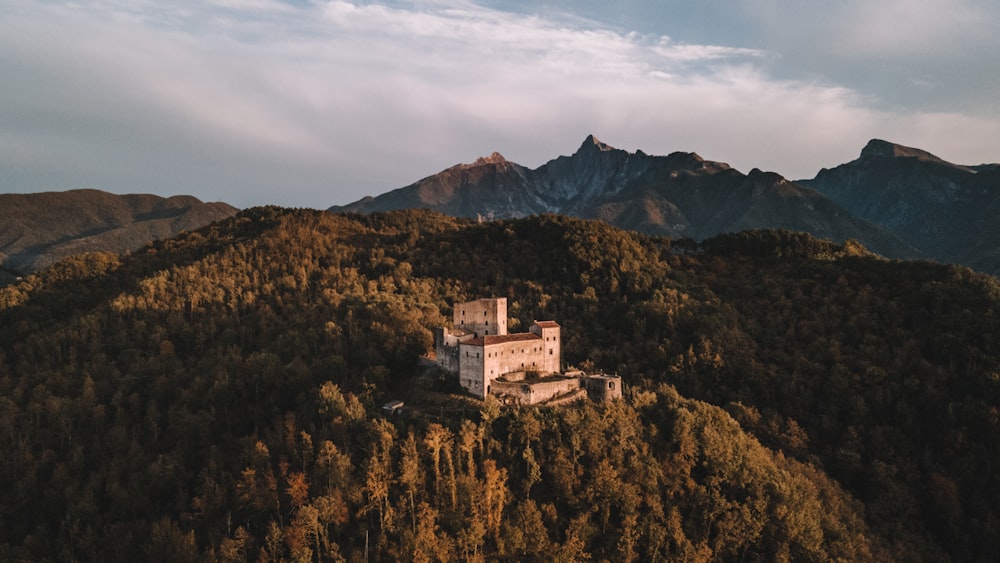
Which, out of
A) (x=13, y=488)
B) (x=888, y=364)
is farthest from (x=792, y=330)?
(x=13, y=488)

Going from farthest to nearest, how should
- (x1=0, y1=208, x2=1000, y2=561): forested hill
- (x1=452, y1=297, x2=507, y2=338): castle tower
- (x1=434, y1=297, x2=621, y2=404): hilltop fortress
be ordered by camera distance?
(x1=452, y1=297, x2=507, y2=338): castle tower, (x1=434, y1=297, x2=621, y2=404): hilltop fortress, (x1=0, y1=208, x2=1000, y2=561): forested hill

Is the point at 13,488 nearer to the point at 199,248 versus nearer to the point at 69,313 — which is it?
the point at 69,313

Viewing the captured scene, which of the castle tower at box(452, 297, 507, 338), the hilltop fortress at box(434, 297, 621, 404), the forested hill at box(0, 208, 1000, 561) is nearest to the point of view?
the forested hill at box(0, 208, 1000, 561)

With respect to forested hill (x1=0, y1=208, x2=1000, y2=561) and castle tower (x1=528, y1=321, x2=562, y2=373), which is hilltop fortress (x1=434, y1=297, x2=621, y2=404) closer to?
castle tower (x1=528, y1=321, x2=562, y2=373)

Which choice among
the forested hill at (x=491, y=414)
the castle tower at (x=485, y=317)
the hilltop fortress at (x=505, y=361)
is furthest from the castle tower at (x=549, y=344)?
the forested hill at (x=491, y=414)

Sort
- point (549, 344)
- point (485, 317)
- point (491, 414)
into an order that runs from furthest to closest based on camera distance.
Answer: point (549, 344), point (485, 317), point (491, 414)

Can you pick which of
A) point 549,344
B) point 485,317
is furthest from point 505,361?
point 549,344

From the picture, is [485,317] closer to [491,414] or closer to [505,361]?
[505,361]

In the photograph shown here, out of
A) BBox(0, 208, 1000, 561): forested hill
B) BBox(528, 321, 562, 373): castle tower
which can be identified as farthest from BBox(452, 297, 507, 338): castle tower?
BBox(0, 208, 1000, 561): forested hill
